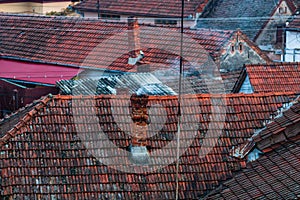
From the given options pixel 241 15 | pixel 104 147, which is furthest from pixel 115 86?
pixel 241 15

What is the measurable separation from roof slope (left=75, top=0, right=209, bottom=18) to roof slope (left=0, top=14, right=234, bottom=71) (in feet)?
26.0

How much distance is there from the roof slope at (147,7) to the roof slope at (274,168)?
67.5 feet

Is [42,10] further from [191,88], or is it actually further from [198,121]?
[198,121]

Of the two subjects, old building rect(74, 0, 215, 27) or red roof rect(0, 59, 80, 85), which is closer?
red roof rect(0, 59, 80, 85)

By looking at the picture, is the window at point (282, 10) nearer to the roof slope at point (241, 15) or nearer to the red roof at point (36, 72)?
the roof slope at point (241, 15)

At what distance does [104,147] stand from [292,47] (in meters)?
16.9

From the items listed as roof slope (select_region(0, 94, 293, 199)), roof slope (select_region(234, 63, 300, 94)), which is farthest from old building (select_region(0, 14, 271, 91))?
roof slope (select_region(0, 94, 293, 199))

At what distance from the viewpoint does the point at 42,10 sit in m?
39.7

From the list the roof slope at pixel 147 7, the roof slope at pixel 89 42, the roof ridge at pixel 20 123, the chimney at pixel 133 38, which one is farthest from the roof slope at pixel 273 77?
the roof slope at pixel 147 7

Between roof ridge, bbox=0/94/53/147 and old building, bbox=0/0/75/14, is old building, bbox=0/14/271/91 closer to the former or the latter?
→ roof ridge, bbox=0/94/53/147

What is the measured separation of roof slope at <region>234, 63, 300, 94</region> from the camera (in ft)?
62.3

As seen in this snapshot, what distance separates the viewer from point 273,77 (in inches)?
772

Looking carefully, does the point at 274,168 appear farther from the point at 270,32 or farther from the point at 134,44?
the point at 270,32

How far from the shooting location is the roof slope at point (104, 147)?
12.9 meters
